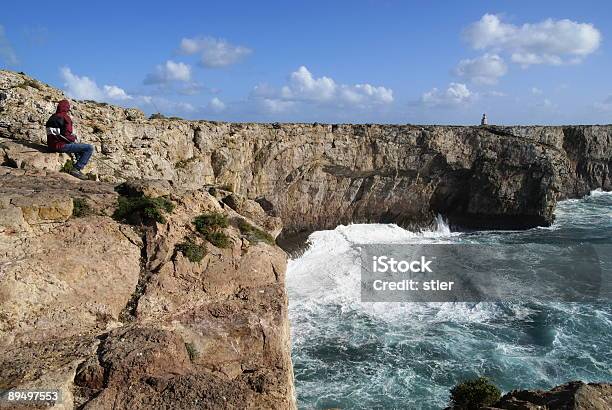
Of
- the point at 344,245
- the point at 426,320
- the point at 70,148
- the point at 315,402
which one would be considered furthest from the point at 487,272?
the point at 70,148

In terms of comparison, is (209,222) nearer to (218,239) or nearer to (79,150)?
(218,239)

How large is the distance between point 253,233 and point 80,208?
394cm

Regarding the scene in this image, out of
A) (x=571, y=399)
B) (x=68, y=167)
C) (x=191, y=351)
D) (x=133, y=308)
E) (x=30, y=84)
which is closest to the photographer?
(x=191, y=351)

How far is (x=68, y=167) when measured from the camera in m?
13.8

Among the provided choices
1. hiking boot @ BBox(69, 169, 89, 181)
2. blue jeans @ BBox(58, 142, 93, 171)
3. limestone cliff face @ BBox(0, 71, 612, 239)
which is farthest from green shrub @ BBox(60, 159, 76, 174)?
limestone cliff face @ BBox(0, 71, 612, 239)

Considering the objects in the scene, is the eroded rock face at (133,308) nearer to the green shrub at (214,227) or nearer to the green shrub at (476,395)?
the green shrub at (214,227)

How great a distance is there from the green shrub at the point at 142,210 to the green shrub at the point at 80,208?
562 millimetres

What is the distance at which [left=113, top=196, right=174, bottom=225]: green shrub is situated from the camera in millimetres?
9703

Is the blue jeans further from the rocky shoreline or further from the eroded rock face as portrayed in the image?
the eroded rock face

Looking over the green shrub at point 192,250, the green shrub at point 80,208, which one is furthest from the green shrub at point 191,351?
the green shrub at point 80,208

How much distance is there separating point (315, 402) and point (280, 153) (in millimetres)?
25089

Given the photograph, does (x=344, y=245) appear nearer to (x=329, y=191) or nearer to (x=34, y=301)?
(x=329, y=191)

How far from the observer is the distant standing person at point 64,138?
12.9 metres

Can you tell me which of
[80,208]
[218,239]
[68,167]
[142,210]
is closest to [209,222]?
[218,239]
